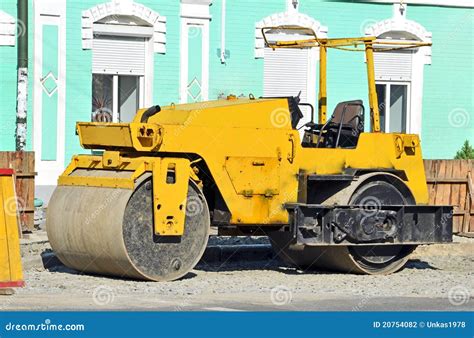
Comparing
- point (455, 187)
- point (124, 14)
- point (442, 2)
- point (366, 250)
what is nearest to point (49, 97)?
point (124, 14)

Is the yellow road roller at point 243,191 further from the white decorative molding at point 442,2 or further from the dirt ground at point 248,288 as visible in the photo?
the white decorative molding at point 442,2

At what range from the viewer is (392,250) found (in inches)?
650

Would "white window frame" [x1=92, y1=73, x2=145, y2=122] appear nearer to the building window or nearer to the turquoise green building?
the turquoise green building

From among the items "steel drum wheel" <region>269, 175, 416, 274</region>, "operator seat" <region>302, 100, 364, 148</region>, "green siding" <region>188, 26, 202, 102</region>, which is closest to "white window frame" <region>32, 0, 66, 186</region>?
"green siding" <region>188, 26, 202, 102</region>

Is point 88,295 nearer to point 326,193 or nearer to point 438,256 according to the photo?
point 326,193

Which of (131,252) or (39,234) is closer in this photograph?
(131,252)

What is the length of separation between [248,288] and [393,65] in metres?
13.7

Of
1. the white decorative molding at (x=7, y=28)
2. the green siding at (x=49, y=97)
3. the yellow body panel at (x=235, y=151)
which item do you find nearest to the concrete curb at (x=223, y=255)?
the yellow body panel at (x=235, y=151)

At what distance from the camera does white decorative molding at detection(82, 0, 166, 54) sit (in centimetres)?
2397

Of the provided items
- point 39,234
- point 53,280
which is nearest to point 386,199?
point 53,280

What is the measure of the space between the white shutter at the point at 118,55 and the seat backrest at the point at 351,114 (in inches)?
337

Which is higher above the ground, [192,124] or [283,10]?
[283,10]

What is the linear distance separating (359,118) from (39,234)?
5.59 metres

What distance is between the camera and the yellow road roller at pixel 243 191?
14.7 meters
